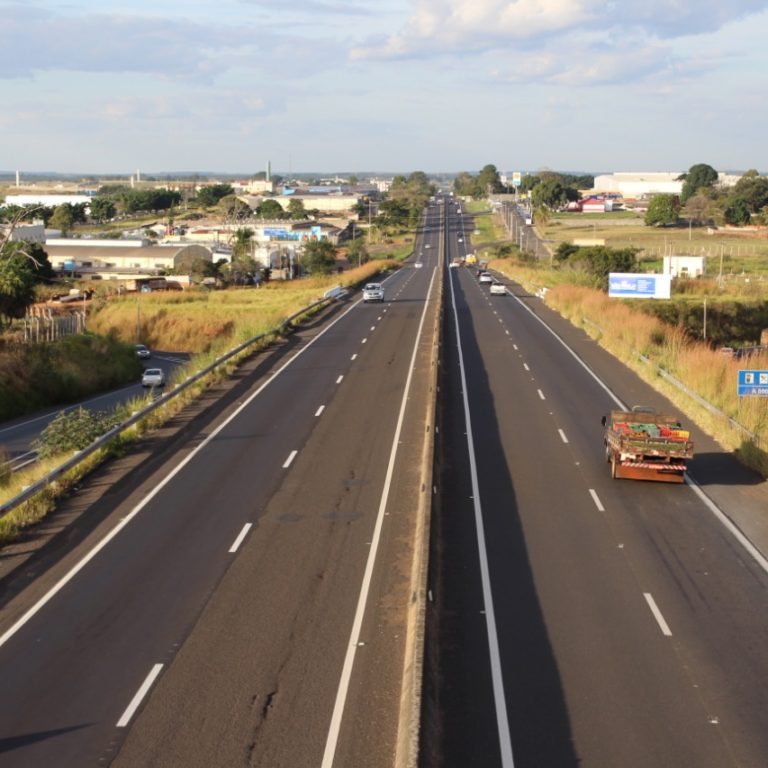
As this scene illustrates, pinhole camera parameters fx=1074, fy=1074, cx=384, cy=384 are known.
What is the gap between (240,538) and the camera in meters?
19.8

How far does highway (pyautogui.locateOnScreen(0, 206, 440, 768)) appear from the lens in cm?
1221

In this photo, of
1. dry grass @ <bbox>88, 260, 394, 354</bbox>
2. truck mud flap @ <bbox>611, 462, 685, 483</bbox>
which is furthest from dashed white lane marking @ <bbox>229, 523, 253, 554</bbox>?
dry grass @ <bbox>88, 260, 394, 354</bbox>

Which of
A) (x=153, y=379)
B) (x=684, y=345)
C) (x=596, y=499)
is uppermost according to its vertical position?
(x=684, y=345)

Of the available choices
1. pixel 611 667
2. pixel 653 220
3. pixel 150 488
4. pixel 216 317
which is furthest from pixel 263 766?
pixel 653 220

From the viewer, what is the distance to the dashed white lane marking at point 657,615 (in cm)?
1582

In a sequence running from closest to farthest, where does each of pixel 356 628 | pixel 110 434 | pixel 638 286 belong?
pixel 356 628
pixel 110 434
pixel 638 286

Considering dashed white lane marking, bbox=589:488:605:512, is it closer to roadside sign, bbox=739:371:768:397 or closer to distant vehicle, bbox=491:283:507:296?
roadside sign, bbox=739:371:768:397

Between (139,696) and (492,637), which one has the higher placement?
(139,696)

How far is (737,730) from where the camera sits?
41.6ft

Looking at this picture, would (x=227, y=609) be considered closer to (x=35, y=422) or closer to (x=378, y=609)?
(x=378, y=609)

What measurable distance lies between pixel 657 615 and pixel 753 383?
1302 centimetres

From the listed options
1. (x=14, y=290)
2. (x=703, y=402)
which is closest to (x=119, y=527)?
(x=703, y=402)

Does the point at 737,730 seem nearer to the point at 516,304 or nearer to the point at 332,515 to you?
the point at 332,515

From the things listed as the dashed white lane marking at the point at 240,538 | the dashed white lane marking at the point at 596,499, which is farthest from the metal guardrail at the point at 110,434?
the dashed white lane marking at the point at 596,499
